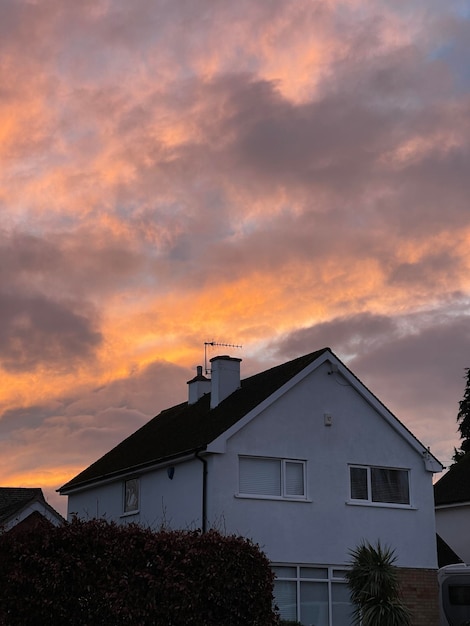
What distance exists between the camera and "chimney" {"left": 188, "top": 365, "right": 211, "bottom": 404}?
37.7m

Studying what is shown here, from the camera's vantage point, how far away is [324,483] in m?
30.0

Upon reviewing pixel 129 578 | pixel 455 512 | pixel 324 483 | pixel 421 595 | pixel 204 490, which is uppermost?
pixel 455 512

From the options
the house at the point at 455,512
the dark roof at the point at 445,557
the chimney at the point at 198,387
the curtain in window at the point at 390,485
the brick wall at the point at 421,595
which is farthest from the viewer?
the house at the point at 455,512

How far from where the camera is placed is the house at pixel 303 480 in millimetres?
28406

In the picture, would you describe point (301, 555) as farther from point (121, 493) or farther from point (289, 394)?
point (121, 493)

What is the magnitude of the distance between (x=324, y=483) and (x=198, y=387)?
9.32m

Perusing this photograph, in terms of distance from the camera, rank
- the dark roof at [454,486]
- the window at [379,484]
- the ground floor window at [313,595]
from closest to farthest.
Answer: the ground floor window at [313,595] < the window at [379,484] < the dark roof at [454,486]

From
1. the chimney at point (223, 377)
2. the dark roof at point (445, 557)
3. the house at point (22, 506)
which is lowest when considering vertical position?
the dark roof at point (445, 557)

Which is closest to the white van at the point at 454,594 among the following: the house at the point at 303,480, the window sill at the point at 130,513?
the house at the point at 303,480

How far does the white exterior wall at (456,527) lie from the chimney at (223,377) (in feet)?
53.4

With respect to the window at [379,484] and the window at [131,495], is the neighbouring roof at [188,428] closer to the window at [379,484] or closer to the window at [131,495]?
the window at [131,495]

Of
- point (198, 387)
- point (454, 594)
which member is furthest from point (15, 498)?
point (454, 594)

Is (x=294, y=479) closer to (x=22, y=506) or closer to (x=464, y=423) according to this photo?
(x=22, y=506)

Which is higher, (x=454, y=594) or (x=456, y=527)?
(x=456, y=527)
